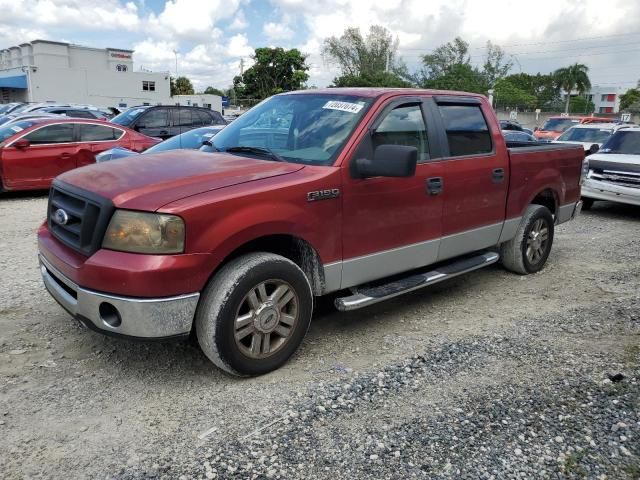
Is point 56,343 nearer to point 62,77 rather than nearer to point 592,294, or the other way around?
point 592,294

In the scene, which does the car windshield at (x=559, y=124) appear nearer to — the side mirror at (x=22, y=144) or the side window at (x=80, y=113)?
the side window at (x=80, y=113)

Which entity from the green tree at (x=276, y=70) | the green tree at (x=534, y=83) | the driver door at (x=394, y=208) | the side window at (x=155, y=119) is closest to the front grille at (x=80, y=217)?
the driver door at (x=394, y=208)

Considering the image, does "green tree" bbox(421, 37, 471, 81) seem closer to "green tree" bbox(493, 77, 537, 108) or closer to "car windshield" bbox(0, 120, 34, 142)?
"green tree" bbox(493, 77, 537, 108)

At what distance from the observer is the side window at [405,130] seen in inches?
158

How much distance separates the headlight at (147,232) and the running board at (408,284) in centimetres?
130

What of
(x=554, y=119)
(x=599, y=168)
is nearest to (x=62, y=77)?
(x=554, y=119)

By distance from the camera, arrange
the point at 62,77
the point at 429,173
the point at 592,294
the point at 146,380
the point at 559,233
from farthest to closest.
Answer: the point at 62,77, the point at 559,233, the point at 592,294, the point at 429,173, the point at 146,380

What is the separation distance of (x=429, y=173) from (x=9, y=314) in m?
3.64

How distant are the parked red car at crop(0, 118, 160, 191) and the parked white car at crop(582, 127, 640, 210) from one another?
894 centimetres

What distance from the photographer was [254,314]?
3.34 meters

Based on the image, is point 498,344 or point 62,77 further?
point 62,77

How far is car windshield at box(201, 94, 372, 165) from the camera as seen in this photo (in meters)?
3.87

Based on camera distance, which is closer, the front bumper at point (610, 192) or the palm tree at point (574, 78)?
the front bumper at point (610, 192)

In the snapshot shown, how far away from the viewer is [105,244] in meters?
3.08
